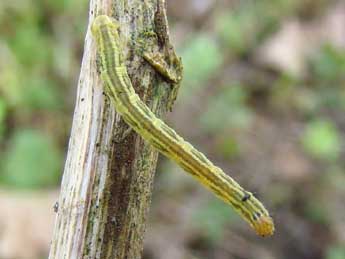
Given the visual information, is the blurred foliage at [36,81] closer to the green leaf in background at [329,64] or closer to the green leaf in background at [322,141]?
the green leaf in background at [322,141]

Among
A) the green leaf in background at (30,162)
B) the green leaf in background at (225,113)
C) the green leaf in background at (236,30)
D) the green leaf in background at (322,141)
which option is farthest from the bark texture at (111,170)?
the green leaf in background at (236,30)

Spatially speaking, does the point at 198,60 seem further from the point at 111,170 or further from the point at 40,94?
the point at 111,170

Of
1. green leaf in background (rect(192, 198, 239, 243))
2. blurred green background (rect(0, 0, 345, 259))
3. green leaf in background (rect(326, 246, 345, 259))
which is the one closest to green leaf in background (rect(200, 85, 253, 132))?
blurred green background (rect(0, 0, 345, 259))

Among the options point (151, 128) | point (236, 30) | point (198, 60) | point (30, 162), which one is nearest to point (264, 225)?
point (151, 128)

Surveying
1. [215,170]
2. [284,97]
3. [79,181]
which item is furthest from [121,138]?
[284,97]

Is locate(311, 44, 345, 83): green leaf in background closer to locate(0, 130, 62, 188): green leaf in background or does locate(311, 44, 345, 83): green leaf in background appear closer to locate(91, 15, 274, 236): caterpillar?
locate(0, 130, 62, 188): green leaf in background

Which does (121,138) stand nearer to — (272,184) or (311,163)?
(272,184)
